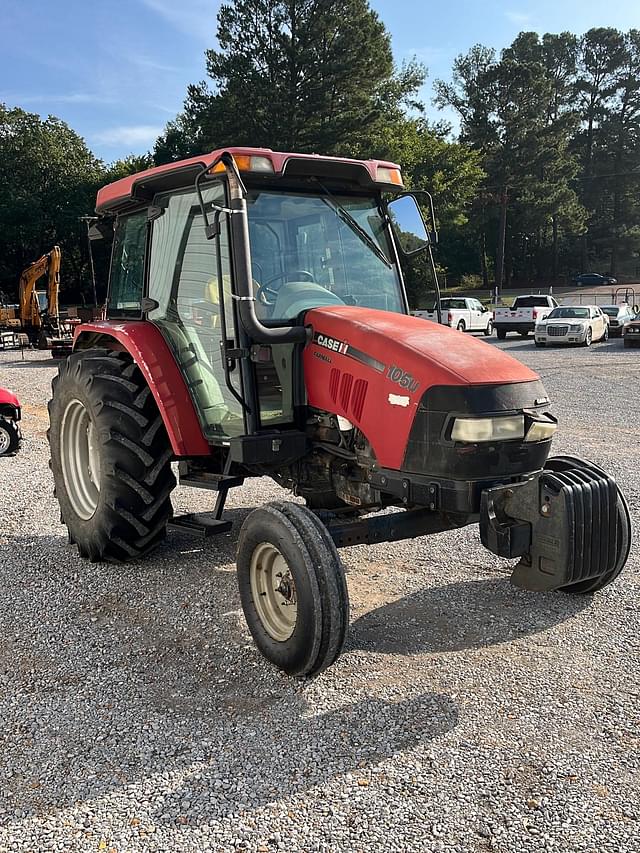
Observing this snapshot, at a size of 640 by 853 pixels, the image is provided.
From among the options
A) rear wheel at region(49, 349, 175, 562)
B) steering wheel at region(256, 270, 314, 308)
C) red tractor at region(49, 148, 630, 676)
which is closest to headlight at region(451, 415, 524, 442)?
red tractor at region(49, 148, 630, 676)

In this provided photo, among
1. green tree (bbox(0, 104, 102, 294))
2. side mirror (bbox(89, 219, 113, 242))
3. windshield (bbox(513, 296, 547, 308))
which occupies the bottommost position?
windshield (bbox(513, 296, 547, 308))

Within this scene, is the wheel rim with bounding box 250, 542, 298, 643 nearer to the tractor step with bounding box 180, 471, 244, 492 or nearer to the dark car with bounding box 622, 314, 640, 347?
the tractor step with bounding box 180, 471, 244, 492

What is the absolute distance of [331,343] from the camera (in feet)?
13.9

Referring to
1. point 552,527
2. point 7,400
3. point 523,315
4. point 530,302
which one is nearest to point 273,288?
point 552,527

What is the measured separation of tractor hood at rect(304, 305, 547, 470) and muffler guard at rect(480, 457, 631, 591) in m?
0.46

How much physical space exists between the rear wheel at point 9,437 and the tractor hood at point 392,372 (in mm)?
6042

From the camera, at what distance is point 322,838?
274 cm

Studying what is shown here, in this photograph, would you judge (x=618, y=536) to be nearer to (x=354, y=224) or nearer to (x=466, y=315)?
(x=354, y=224)

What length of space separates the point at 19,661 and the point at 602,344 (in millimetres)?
23870

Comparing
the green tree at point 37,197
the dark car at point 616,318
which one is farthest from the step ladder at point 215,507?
the green tree at point 37,197

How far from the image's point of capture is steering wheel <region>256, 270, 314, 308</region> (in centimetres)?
443

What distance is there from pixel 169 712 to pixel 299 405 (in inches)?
72.8

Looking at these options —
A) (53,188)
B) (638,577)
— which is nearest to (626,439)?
(638,577)

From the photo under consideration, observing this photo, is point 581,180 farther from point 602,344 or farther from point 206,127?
point 602,344
